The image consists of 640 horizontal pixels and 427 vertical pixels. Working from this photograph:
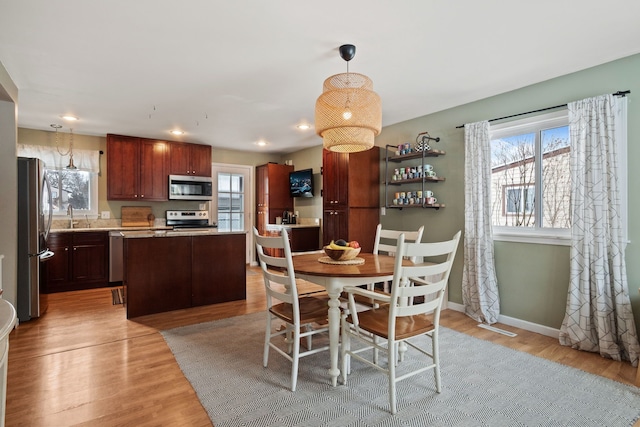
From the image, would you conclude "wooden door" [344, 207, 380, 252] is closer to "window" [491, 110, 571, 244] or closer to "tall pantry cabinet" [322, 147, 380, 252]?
"tall pantry cabinet" [322, 147, 380, 252]

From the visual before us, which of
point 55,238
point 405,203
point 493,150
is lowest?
point 55,238

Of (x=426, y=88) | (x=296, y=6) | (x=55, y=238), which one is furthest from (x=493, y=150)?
(x=55, y=238)

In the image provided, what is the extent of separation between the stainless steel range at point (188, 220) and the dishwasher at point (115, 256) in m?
0.97

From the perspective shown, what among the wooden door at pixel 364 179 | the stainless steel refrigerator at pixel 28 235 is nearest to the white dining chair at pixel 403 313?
the wooden door at pixel 364 179

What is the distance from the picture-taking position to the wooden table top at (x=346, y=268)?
2104 mm

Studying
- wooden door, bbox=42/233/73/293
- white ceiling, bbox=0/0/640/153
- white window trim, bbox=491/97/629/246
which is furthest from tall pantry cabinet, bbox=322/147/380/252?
wooden door, bbox=42/233/73/293

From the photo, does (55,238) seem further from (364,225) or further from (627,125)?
(627,125)

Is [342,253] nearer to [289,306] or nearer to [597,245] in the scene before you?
[289,306]

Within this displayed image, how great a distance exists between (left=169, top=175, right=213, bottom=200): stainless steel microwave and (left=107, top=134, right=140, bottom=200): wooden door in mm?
555

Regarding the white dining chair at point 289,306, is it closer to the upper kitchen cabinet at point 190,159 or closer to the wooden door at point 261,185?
the upper kitchen cabinet at point 190,159

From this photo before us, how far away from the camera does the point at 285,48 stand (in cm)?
258

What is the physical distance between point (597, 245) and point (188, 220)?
18.7 ft

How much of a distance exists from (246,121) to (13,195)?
264 centimetres

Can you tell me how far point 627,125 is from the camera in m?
2.64
